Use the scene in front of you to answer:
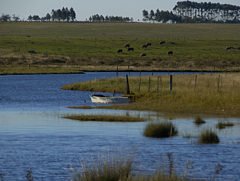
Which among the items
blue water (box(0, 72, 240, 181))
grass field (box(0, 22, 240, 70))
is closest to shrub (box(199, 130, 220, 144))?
blue water (box(0, 72, 240, 181))

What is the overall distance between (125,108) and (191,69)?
170 ft

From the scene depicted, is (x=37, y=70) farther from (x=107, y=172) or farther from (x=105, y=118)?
(x=107, y=172)

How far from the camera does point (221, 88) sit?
54.3 m

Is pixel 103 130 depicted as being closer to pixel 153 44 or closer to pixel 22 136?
pixel 22 136

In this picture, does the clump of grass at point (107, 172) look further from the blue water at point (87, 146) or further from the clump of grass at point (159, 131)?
the clump of grass at point (159, 131)

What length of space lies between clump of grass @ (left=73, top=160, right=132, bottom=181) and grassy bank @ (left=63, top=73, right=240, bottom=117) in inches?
1004

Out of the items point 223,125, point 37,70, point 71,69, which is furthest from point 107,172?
point 71,69

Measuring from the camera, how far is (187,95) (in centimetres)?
5016

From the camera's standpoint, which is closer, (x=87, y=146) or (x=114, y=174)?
(x=114, y=174)

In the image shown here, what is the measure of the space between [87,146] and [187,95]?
18.9 metres

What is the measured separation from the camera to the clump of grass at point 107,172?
62.7 feet

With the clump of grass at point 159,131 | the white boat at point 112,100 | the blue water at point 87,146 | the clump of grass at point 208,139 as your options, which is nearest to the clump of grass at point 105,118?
the blue water at point 87,146

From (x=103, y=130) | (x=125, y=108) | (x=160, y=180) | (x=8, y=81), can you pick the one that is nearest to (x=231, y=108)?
(x=125, y=108)

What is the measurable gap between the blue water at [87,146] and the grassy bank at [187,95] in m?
2.93
